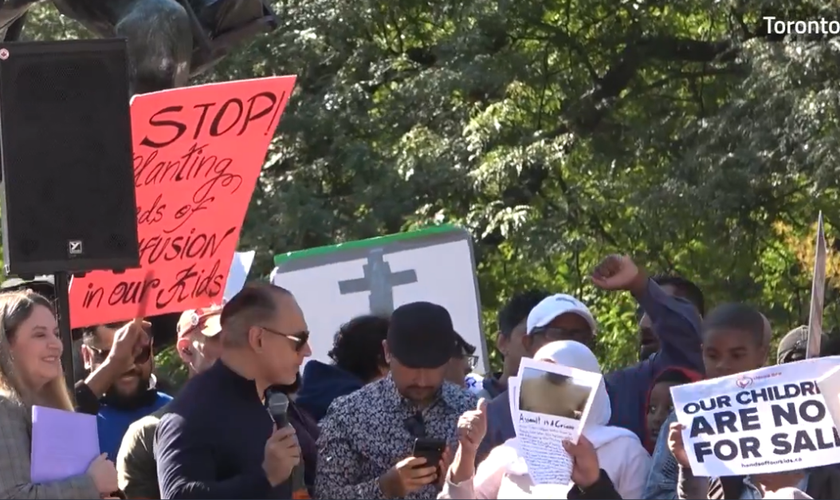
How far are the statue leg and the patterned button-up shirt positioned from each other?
1.63 m

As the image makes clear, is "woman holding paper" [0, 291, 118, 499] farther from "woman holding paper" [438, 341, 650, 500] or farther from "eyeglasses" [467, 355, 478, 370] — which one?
"eyeglasses" [467, 355, 478, 370]

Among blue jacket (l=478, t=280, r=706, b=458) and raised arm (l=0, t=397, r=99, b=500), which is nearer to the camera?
raised arm (l=0, t=397, r=99, b=500)

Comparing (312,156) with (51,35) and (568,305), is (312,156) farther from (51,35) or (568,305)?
(568,305)

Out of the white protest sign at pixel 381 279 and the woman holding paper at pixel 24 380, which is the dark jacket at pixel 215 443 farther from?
the white protest sign at pixel 381 279

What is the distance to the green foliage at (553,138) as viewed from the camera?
48.7ft

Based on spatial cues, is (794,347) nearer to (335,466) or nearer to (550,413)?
(335,466)

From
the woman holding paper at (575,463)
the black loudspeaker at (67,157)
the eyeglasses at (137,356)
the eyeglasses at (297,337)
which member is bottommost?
the woman holding paper at (575,463)

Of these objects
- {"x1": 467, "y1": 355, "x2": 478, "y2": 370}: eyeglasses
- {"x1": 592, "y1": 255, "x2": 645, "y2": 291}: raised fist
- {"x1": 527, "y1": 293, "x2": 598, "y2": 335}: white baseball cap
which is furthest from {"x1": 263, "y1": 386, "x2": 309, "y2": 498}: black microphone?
{"x1": 467, "y1": 355, "x2": 478, "y2": 370}: eyeglasses

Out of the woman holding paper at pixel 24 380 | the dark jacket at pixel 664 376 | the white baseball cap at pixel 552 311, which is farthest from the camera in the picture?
the white baseball cap at pixel 552 311

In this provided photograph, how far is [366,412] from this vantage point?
560 centimetres

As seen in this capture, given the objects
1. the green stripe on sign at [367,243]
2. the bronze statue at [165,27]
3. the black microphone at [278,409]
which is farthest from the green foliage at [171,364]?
the black microphone at [278,409]

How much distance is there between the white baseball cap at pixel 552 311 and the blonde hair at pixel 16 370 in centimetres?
176

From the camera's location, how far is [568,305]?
6395 millimetres

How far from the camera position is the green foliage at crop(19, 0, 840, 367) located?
1484 centimetres
